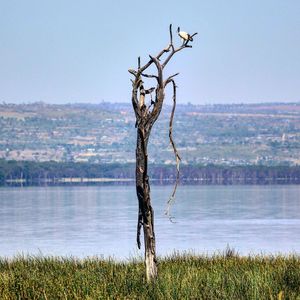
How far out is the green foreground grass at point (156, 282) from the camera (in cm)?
1748

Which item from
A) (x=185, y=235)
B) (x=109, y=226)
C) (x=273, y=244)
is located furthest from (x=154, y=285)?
(x=109, y=226)

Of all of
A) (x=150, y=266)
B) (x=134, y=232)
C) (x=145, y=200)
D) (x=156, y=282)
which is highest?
(x=145, y=200)

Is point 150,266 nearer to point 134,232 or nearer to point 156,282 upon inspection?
point 156,282

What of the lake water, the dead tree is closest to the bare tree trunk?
the dead tree

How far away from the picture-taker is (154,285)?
1822 centimetres

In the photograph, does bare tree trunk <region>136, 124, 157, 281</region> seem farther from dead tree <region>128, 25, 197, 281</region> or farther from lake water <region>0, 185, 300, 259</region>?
lake water <region>0, 185, 300, 259</region>

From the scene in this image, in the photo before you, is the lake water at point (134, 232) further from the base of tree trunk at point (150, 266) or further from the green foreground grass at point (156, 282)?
the base of tree trunk at point (150, 266)

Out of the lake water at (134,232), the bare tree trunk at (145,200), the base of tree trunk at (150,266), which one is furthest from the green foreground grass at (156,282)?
the lake water at (134,232)

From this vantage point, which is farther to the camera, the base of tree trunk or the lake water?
the lake water

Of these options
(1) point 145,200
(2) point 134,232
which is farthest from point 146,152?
(2) point 134,232

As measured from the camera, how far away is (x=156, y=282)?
1831 cm

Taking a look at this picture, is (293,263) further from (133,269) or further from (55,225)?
(55,225)

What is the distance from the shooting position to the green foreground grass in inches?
688

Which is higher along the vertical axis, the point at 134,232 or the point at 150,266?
the point at 150,266
